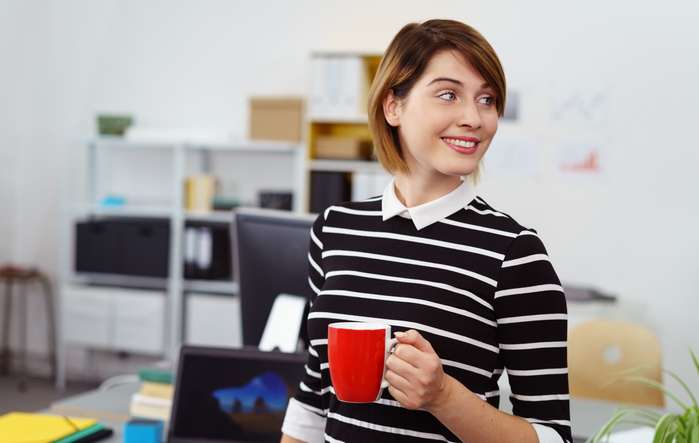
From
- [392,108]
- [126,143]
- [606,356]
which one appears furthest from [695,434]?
[126,143]

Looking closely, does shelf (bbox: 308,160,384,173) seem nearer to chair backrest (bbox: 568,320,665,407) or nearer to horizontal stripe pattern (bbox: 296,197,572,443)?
chair backrest (bbox: 568,320,665,407)

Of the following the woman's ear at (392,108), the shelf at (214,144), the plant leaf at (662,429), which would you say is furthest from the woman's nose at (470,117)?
the shelf at (214,144)

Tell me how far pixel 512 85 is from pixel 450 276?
11.8 feet

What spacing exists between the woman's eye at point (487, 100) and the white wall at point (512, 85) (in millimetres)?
3381

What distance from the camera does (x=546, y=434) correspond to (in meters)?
0.98

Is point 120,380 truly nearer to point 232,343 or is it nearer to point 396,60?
point 396,60

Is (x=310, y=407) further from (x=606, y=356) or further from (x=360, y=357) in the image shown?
(x=606, y=356)

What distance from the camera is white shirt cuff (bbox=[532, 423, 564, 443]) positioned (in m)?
0.98

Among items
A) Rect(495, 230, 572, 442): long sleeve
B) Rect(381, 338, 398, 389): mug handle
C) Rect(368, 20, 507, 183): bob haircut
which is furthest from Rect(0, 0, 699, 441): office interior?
Rect(381, 338, 398, 389): mug handle

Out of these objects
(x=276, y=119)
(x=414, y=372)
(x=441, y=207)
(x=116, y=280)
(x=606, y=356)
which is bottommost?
(x=116, y=280)

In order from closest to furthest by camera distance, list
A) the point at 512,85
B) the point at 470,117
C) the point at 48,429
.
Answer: the point at 470,117, the point at 48,429, the point at 512,85

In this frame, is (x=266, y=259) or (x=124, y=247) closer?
(x=266, y=259)

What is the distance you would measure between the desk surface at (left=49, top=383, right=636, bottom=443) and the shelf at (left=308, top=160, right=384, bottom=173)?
247 cm

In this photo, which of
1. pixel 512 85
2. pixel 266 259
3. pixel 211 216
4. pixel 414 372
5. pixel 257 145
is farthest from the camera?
pixel 211 216
